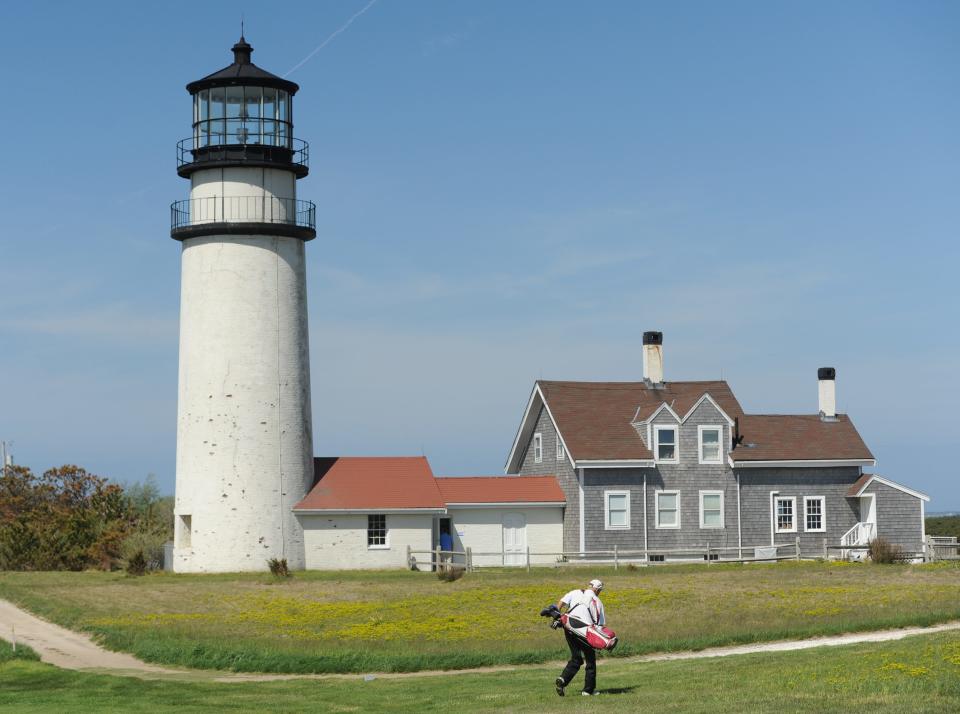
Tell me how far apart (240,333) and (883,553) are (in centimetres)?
2254

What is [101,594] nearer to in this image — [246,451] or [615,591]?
[246,451]

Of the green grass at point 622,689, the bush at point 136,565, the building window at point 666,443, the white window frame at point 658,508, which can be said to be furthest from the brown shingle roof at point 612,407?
the green grass at point 622,689

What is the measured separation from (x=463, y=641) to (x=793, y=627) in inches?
279

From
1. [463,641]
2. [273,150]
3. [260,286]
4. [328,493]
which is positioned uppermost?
[273,150]

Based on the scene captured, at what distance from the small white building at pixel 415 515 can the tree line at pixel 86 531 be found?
621 cm

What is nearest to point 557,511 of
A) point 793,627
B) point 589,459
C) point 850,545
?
point 589,459

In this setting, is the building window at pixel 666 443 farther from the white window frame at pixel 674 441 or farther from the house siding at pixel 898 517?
the house siding at pixel 898 517

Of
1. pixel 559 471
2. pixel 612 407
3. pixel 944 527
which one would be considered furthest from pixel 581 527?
pixel 944 527

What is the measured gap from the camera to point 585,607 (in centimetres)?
2019

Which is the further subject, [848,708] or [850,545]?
[850,545]

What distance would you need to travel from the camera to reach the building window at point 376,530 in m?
47.6

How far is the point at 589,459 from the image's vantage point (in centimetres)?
4897

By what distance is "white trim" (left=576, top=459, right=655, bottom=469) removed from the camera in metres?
48.9

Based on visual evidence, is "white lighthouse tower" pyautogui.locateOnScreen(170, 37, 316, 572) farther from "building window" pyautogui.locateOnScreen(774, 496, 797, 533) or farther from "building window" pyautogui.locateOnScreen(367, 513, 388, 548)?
"building window" pyautogui.locateOnScreen(774, 496, 797, 533)
